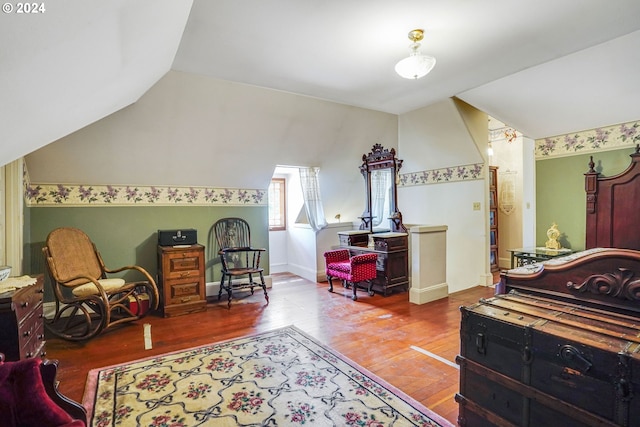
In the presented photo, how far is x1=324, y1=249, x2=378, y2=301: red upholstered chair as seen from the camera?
4.12 meters

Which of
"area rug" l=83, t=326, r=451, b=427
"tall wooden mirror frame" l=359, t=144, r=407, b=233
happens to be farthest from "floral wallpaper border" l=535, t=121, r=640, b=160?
"area rug" l=83, t=326, r=451, b=427

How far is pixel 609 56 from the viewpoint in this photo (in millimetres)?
2869

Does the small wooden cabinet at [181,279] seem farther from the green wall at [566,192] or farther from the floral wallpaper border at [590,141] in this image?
the floral wallpaper border at [590,141]

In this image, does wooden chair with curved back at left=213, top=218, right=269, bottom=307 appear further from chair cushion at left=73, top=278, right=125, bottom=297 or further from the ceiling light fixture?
the ceiling light fixture

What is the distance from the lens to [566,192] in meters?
3.85

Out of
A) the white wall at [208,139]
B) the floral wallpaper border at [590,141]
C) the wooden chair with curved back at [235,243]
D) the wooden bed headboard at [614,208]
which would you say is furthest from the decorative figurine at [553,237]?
the wooden chair with curved back at [235,243]

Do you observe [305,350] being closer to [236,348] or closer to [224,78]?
[236,348]

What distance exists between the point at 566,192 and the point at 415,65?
2725mm

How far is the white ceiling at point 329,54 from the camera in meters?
1.34

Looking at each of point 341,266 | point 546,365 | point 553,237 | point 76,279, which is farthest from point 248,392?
point 553,237

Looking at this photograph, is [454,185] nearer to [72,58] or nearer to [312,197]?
[312,197]

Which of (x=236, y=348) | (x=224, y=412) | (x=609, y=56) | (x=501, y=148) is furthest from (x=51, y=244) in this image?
(x=501, y=148)

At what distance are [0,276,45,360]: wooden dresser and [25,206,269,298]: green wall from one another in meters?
1.57

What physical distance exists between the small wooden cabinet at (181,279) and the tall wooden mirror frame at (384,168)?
246 centimetres
